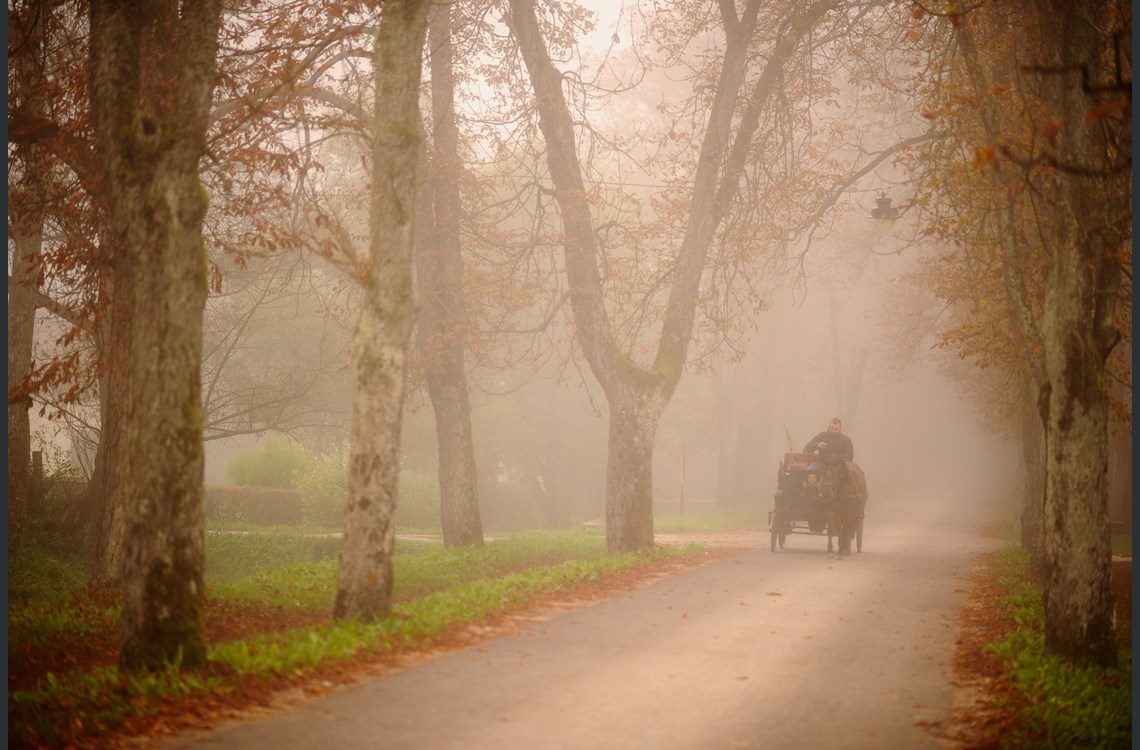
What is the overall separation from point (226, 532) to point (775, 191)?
1602 centimetres

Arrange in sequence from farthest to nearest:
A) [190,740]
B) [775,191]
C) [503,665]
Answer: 1. [775,191]
2. [503,665]
3. [190,740]

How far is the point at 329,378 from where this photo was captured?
3584cm

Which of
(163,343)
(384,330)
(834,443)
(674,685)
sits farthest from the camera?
(834,443)

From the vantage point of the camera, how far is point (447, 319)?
19.7 metres

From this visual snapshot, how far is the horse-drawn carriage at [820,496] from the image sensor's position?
61.3 feet

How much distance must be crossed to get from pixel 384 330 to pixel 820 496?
37.4 feet

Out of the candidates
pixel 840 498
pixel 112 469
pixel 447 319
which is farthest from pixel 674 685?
pixel 447 319

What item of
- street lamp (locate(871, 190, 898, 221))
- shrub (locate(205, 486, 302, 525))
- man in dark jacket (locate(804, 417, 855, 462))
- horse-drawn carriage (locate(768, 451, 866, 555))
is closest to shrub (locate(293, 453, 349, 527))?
shrub (locate(205, 486, 302, 525))

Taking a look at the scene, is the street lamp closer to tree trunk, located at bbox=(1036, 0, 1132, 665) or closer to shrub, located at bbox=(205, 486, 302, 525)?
tree trunk, located at bbox=(1036, 0, 1132, 665)

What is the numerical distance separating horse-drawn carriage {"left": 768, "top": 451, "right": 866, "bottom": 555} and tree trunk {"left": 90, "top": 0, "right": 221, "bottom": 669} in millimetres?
13276

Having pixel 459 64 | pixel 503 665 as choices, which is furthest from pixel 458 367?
pixel 503 665

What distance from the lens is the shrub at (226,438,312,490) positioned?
37.3 metres

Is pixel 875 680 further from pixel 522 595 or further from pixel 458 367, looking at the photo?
pixel 458 367

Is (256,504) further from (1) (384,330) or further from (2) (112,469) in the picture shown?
(1) (384,330)
